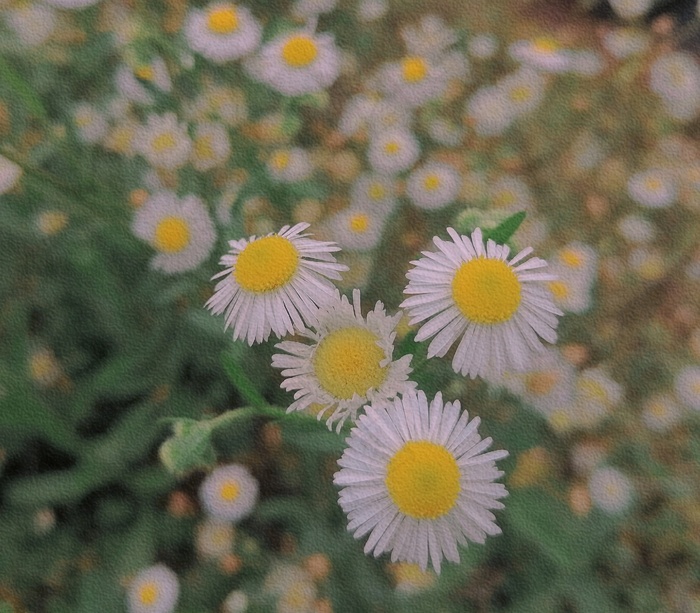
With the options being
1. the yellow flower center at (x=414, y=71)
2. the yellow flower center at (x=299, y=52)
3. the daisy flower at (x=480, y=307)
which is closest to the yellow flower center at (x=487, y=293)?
the daisy flower at (x=480, y=307)

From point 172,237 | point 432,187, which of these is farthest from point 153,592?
point 432,187

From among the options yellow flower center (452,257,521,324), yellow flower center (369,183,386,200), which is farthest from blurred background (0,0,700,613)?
yellow flower center (452,257,521,324)

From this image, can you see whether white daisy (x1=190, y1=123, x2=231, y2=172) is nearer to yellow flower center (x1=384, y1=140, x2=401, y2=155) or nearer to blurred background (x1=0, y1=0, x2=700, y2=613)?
blurred background (x1=0, y1=0, x2=700, y2=613)

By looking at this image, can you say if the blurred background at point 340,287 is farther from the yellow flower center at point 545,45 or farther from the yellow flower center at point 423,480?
the yellow flower center at point 423,480

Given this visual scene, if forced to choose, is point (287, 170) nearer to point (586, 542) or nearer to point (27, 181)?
point (27, 181)

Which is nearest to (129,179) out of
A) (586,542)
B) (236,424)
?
(236,424)

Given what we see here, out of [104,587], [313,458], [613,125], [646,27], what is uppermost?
[646,27]
